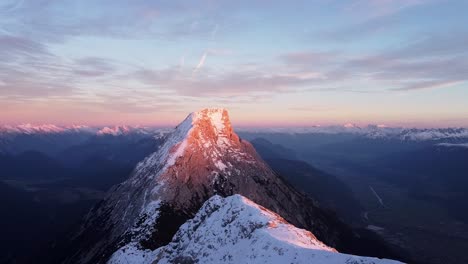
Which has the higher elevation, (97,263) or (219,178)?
(219,178)

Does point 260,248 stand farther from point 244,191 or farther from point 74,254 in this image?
point 74,254

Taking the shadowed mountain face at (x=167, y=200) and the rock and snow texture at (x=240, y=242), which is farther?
the shadowed mountain face at (x=167, y=200)

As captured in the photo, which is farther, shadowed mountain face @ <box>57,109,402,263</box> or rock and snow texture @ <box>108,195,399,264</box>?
shadowed mountain face @ <box>57,109,402,263</box>

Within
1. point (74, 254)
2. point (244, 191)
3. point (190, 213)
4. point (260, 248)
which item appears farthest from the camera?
point (244, 191)

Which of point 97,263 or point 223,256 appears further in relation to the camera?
point 97,263

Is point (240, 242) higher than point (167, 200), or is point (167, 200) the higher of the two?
point (240, 242)

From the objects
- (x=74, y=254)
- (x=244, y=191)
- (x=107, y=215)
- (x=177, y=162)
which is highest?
(x=177, y=162)

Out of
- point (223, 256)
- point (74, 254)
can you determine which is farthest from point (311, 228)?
point (223, 256)

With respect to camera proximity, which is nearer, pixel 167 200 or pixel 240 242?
pixel 240 242
